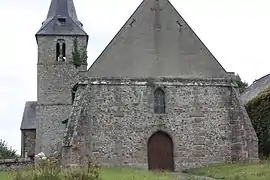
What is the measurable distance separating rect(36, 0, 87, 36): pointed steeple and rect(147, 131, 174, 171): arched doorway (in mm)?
20213

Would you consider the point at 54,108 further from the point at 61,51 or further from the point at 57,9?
the point at 57,9

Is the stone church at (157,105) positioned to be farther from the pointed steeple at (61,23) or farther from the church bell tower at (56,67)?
the pointed steeple at (61,23)

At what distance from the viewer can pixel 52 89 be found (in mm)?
46125

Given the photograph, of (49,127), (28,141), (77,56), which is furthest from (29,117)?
(77,56)

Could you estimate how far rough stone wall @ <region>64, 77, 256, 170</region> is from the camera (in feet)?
92.1

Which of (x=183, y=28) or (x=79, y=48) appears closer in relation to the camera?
(x=183, y=28)

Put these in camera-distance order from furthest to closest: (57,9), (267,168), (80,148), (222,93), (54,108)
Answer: (57,9) → (54,108) → (222,93) → (80,148) → (267,168)

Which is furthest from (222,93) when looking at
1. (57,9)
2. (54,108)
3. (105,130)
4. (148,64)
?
(57,9)

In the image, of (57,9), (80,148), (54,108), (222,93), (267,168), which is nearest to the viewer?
(267,168)

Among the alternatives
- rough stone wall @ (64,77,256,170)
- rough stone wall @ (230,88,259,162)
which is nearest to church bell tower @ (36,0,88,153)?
rough stone wall @ (64,77,256,170)

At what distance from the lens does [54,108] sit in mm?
45531

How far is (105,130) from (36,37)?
20859 millimetres

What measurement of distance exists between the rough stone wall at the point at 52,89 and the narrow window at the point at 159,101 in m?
16.7

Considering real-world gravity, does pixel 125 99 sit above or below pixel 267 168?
above
